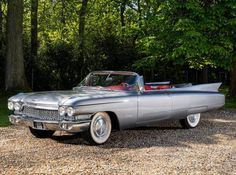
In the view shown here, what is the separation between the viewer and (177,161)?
656 cm

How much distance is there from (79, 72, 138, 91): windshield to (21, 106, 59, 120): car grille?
1538 mm

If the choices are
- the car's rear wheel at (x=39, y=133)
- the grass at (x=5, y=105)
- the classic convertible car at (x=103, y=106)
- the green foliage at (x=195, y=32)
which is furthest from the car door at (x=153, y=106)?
the green foliage at (x=195, y=32)

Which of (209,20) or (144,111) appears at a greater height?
→ (209,20)

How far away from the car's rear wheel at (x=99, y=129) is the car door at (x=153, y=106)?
777 mm

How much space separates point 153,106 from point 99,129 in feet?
4.63

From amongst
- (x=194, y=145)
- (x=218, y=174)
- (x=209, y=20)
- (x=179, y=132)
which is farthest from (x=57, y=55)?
(x=218, y=174)

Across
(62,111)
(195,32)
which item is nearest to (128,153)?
(62,111)

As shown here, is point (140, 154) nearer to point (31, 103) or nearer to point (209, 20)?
point (31, 103)

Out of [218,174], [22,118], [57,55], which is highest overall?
[57,55]

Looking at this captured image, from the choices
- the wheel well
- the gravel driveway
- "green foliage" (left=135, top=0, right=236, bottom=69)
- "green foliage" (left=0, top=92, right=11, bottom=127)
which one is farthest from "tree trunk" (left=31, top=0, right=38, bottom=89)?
the wheel well

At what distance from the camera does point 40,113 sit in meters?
7.76

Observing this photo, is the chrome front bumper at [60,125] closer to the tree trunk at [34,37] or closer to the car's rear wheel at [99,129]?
A: the car's rear wheel at [99,129]

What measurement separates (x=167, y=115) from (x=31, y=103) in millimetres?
2906

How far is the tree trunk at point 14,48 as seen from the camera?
55.5 ft
